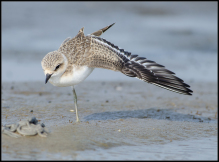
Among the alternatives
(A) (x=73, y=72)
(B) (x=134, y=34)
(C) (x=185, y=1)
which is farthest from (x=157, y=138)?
(C) (x=185, y=1)

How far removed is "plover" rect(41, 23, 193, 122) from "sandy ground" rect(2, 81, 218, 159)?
722mm

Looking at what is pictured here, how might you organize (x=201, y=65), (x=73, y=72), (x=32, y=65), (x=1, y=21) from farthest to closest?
(x=1, y=21) < (x=201, y=65) < (x=32, y=65) < (x=73, y=72)

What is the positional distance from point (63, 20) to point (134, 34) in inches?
126

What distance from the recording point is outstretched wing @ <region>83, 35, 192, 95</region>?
20.1 feet

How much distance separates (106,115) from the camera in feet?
23.8

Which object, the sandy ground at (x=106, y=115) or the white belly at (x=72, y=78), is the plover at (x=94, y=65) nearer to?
the white belly at (x=72, y=78)

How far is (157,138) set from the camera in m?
5.80

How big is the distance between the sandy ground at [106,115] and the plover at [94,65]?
0.72 metres

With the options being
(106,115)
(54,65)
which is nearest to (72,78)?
(54,65)

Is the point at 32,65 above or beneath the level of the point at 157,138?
beneath

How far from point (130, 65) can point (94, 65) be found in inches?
25.5

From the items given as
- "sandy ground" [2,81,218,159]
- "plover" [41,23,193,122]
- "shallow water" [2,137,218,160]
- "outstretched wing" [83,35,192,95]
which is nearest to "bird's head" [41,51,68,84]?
"plover" [41,23,193,122]

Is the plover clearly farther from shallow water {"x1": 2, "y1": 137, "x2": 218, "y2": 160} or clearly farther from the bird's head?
shallow water {"x1": 2, "y1": 137, "x2": 218, "y2": 160}

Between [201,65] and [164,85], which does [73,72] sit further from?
[201,65]
